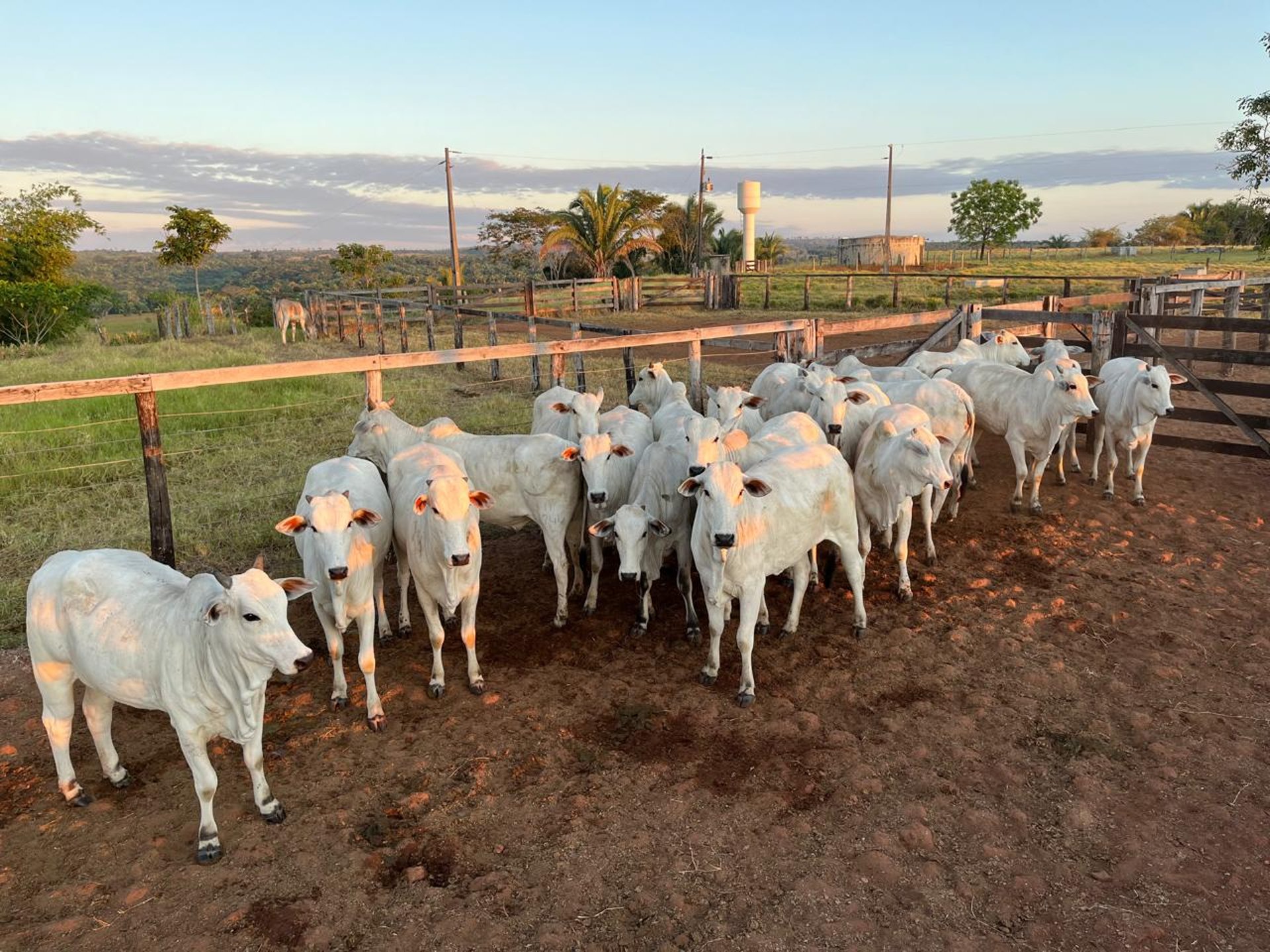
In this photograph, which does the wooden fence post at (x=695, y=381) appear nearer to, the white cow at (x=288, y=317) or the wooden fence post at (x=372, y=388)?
the wooden fence post at (x=372, y=388)

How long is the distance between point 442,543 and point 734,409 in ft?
13.0

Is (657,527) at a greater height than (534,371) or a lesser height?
lesser

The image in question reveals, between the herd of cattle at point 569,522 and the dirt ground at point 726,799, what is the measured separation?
0.96 ft

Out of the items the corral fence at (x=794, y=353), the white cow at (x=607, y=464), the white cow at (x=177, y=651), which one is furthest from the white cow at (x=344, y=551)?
the white cow at (x=607, y=464)

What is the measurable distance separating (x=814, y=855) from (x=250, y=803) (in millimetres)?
3098

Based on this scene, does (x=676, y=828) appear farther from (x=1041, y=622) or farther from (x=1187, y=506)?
(x=1187, y=506)

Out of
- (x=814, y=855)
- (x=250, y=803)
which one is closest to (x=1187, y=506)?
(x=814, y=855)

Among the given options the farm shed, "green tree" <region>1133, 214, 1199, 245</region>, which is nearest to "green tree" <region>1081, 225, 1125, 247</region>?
"green tree" <region>1133, 214, 1199, 245</region>

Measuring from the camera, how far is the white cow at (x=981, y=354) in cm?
1134

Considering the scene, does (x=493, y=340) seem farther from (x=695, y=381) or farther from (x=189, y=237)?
(x=189, y=237)

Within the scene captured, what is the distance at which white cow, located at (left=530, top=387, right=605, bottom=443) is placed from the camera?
8.12 metres

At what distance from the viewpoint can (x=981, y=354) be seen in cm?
1248

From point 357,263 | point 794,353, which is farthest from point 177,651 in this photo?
point 357,263

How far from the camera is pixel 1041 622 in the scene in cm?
652
